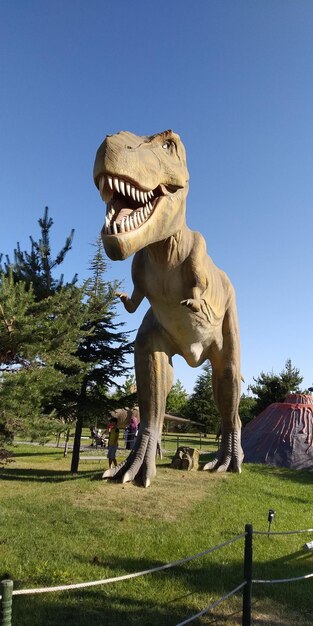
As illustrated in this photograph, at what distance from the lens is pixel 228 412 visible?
8.29 meters

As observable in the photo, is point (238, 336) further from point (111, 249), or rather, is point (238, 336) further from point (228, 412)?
point (111, 249)

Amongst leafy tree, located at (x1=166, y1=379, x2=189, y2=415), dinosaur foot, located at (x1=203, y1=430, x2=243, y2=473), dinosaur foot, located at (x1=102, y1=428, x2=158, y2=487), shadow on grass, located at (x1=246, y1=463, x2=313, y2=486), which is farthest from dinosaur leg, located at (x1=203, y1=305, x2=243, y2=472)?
leafy tree, located at (x1=166, y1=379, x2=189, y2=415)

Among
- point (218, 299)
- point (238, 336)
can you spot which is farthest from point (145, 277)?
point (238, 336)

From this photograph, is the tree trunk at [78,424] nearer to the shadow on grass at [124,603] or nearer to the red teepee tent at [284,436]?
the red teepee tent at [284,436]

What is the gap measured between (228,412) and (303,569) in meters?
3.50

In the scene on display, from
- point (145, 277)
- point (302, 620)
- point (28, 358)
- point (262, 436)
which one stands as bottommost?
point (302, 620)

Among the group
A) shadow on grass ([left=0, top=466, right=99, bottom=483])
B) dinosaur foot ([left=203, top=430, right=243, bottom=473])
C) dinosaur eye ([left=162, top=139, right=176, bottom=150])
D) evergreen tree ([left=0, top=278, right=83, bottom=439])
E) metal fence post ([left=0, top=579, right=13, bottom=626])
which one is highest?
dinosaur eye ([left=162, top=139, right=176, bottom=150])

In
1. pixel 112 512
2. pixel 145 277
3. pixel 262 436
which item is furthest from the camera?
pixel 262 436

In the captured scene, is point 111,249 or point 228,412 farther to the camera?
point 228,412

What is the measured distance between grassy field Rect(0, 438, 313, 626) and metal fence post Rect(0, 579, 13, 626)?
1.63m

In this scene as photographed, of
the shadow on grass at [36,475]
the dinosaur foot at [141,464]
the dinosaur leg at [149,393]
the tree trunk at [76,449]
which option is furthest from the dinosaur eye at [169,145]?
the tree trunk at [76,449]

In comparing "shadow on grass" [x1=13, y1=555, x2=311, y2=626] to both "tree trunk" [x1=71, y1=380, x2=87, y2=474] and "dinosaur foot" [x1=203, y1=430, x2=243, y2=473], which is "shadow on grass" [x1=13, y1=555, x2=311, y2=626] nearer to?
"dinosaur foot" [x1=203, y1=430, x2=243, y2=473]

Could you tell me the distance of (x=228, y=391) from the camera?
26.6 ft

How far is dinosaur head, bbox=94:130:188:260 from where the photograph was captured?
12.9 ft
